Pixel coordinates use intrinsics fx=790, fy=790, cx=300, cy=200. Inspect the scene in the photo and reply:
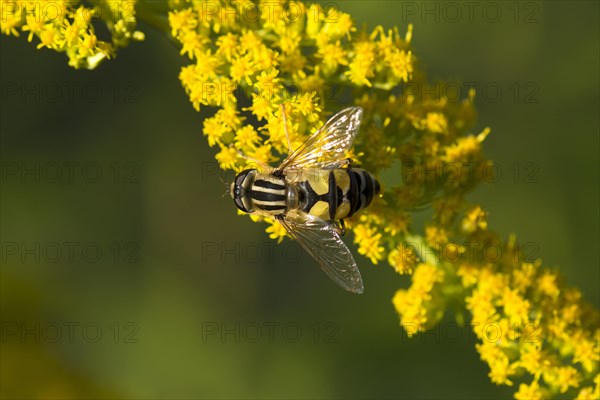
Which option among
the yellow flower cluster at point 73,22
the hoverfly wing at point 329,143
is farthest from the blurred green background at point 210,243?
the yellow flower cluster at point 73,22

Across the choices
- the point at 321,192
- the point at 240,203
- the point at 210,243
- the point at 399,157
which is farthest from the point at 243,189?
the point at 210,243

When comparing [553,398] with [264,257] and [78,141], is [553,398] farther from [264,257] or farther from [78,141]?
[78,141]

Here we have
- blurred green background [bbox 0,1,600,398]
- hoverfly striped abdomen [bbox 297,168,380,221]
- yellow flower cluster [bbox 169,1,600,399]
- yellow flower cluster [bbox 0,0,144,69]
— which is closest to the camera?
hoverfly striped abdomen [bbox 297,168,380,221]

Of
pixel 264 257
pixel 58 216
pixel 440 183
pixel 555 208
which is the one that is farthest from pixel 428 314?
pixel 58 216

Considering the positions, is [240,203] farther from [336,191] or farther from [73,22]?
[73,22]

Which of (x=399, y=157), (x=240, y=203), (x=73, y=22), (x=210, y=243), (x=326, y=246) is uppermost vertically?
(x=73, y=22)

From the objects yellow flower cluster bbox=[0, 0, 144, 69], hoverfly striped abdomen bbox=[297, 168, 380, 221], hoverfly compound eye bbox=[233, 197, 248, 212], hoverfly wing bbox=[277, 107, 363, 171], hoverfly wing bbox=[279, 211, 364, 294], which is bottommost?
hoverfly wing bbox=[279, 211, 364, 294]

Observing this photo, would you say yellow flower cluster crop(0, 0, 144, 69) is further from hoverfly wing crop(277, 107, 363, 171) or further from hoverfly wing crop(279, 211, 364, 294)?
hoverfly wing crop(279, 211, 364, 294)

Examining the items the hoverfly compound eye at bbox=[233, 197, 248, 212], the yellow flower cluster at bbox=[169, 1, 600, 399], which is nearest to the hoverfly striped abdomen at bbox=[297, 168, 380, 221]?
the yellow flower cluster at bbox=[169, 1, 600, 399]
